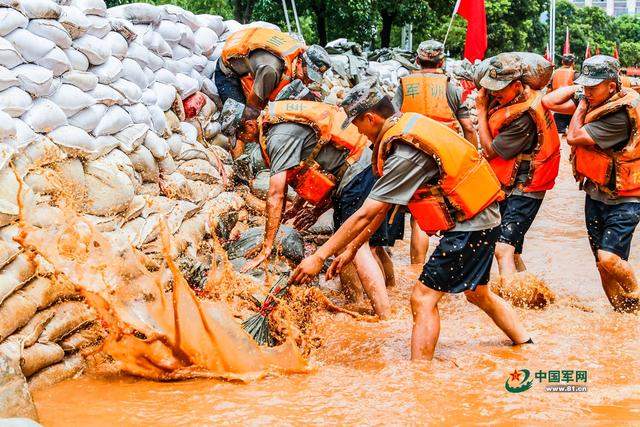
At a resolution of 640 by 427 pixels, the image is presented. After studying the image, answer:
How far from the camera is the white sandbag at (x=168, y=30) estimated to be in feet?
18.7

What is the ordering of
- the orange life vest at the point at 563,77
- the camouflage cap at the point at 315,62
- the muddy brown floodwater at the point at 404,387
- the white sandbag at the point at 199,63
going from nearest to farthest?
the muddy brown floodwater at the point at 404,387 → the white sandbag at the point at 199,63 → the camouflage cap at the point at 315,62 → the orange life vest at the point at 563,77

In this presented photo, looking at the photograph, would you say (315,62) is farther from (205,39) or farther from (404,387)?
(404,387)

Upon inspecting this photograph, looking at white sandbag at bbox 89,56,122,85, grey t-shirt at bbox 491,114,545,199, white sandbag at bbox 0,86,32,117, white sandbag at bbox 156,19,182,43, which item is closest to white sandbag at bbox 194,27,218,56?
white sandbag at bbox 156,19,182,43

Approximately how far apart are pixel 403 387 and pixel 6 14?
271cm

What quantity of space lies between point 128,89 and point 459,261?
2451mm

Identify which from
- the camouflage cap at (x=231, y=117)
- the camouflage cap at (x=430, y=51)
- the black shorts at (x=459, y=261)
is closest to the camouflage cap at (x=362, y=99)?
the black shorts at (x=459, y=261)

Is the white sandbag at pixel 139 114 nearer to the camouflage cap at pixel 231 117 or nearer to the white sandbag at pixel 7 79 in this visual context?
the camouflage cap at pixel 231 117

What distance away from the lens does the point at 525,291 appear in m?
4.85

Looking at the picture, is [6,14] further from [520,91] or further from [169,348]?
[520,91]

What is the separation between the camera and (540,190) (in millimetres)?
4973

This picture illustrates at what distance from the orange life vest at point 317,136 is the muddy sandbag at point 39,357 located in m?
1.76

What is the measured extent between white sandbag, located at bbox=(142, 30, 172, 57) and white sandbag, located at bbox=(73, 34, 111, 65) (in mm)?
846

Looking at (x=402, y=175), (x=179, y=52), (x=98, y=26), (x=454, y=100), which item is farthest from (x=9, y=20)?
(x=454, y=100)

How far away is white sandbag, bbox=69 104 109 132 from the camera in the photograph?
4328 mm
